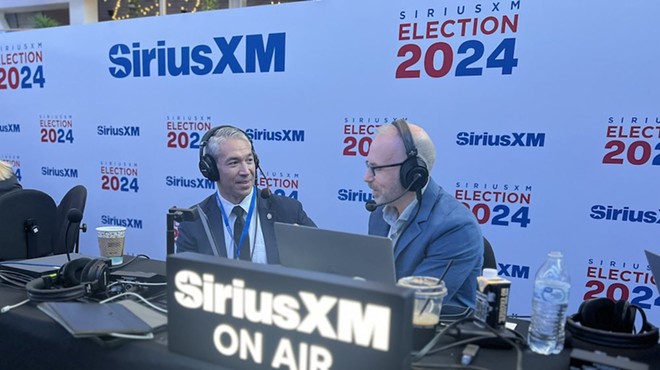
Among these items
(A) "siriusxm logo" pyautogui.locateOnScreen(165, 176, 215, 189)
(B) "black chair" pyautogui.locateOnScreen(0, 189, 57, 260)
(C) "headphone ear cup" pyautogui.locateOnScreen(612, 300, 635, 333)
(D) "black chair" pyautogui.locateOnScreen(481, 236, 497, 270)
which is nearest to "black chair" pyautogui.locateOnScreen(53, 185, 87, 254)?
(B) "black chair" pyautogui.locateOnScreen(0, 189, 57, 260)

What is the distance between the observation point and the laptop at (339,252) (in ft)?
3.27

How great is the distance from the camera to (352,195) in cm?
275

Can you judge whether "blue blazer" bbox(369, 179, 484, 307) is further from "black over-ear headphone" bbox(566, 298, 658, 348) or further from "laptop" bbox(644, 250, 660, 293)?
"laptop" bbox(644, 250, 660, 293)

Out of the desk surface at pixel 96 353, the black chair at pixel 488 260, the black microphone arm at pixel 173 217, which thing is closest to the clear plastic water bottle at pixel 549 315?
the desk surface at pixel 96 353

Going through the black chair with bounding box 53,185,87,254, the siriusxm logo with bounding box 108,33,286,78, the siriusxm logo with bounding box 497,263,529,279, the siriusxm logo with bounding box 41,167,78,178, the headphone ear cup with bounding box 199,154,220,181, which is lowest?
the siriusxm logo with bounding box 497,263,529,279

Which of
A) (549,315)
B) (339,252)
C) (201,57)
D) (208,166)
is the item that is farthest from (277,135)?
(549,315)

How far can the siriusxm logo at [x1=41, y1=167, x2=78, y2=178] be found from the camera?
3902mm

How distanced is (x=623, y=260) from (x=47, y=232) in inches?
119

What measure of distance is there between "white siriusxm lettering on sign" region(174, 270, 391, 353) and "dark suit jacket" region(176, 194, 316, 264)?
0.85 m

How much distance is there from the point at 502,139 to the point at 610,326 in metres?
1.38

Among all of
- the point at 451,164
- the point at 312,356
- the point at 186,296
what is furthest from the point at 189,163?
the point at 312,356

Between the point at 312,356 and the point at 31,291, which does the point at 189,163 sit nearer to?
the point at 31,291

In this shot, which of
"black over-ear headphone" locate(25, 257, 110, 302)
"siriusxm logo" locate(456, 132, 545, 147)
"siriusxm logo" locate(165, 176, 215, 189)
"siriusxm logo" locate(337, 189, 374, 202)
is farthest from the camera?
"siriusxm logo" locate(165, 176, 215, 189)

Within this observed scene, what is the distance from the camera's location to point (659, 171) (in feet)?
6.67
